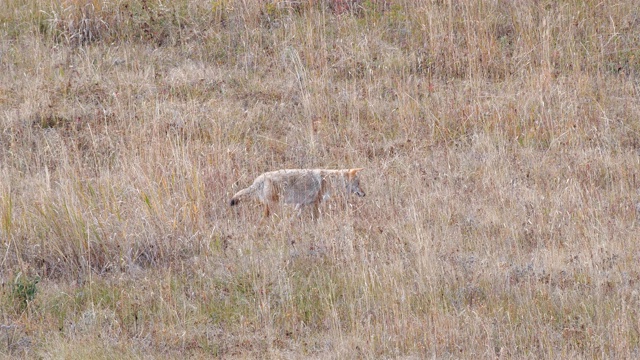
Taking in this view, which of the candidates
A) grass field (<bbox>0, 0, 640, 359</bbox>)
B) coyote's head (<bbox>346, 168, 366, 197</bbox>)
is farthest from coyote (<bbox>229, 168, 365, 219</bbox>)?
grass field (<bbox>0, 0, 640, 359</bbox>)

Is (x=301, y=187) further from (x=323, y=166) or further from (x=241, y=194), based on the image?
(x=323, y=166)

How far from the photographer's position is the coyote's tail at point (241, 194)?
784 centimetres

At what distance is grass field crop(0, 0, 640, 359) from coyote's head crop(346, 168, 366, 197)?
0.30 ft

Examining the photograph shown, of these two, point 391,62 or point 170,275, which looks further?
point 391,62

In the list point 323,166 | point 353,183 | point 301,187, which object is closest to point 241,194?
point 301,187

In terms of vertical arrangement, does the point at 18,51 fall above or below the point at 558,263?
above

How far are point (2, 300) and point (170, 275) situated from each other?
1108mm

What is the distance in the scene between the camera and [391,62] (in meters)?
11.3

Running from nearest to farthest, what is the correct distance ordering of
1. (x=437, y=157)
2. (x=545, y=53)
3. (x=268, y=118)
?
(x=437, y=157) → (x=268, y=118) → (x=545, y=53)

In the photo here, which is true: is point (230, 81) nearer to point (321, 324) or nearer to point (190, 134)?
point (190, 134)

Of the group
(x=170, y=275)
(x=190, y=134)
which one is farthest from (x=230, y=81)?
(x=170, y=275)

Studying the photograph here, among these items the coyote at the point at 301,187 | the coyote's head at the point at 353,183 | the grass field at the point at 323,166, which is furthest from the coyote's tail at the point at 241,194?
the coyote's head at the point at 353,183

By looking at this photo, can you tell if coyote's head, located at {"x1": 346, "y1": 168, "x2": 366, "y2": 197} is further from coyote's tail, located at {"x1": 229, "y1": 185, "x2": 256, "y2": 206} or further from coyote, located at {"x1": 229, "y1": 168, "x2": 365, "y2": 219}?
coyote's tail, located at {"x1": 229, "y1": 185, "x2": 256, "y2": 206}

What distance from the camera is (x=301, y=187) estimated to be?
8.20 m
